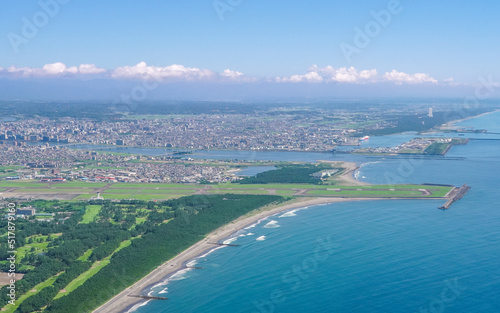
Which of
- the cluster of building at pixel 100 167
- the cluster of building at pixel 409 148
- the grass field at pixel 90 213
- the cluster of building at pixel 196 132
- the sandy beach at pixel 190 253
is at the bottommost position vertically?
the sandy beach at pixel 190 253

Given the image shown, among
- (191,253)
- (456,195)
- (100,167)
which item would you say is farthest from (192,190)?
(456,195)

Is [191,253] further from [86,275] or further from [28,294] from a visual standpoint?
[28,294]

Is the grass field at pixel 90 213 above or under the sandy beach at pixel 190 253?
above

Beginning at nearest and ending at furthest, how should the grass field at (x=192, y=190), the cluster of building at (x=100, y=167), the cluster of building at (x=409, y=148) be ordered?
the grass field at (x=192, y=190) < the cluster of building at (x=100, y=167) < the cluster of building at (x=409, y=148)

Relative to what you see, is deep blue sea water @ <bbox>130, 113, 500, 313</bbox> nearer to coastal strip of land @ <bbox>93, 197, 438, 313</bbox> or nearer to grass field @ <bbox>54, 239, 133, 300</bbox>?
coastal strip of land @ <bbox>93, 197, 438, 313</bbox>

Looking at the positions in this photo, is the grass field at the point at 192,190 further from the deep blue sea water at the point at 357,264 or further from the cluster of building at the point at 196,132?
the cluster of building at the point at 196,132

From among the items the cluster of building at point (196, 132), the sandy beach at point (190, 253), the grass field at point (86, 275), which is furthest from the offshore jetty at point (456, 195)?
the cluster of building at point (196, 132)

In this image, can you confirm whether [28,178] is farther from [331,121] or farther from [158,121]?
[331,121]

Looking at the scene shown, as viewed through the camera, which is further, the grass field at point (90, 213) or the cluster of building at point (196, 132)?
the cluster of building at point (196, 132)
